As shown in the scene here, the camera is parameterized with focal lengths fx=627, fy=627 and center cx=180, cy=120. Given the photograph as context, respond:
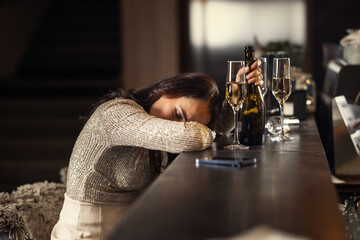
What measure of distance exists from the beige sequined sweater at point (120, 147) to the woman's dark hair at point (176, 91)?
0.16 metres

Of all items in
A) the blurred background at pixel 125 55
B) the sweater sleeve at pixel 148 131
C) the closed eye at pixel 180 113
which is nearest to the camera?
the sweater sleeve at pixel 148 131

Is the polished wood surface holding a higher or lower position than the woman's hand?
lower

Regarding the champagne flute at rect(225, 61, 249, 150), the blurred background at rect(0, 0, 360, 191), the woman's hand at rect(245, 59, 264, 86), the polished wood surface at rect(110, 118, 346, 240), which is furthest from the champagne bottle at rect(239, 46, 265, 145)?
the blurred background at rect(0, 0, 360, 191)

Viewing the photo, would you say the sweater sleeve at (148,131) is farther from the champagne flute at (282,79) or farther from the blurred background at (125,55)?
the blurred background at (125,55)

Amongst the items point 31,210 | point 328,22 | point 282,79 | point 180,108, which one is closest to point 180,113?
point 180,108

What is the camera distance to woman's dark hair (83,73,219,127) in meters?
2.35

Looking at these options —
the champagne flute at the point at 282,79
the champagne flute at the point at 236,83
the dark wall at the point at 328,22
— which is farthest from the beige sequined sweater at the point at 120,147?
the dark wall at the point at 328,22

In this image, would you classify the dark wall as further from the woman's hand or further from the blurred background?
the woman's hand

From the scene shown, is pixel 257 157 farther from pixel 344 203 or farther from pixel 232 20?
pixel 232 20

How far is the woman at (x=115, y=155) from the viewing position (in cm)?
223

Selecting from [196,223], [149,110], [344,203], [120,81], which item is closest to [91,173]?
[149,110]

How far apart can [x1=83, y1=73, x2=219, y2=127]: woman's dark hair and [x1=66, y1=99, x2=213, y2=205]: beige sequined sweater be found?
0.51ft

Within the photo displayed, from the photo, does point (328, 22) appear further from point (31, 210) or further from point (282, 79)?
point (31, 210)

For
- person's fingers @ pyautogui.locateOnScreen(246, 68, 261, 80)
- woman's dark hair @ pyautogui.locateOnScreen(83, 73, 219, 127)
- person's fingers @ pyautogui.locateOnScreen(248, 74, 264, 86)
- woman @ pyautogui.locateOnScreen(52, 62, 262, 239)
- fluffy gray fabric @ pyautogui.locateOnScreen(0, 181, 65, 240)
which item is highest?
person's fingers @ pyautogui.locateOnScreen(246, 68, 261, 80)
